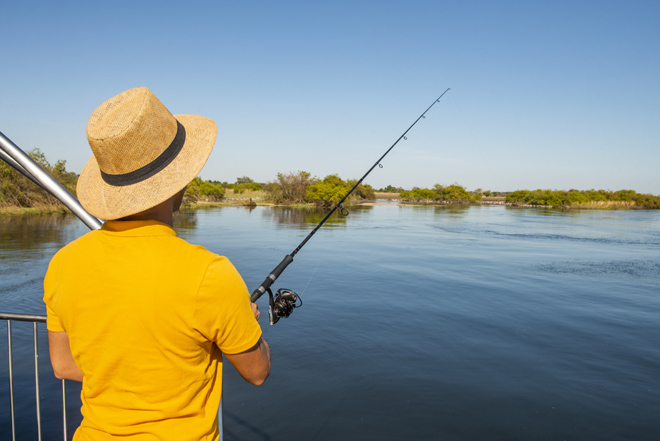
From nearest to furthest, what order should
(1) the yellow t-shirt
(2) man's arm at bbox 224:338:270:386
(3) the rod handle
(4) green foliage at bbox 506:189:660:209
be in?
(1) the yellow t-shirt → (2) man's arm at bbox 224:338:270:386 → (3) the rod handle → (4) green foliage at bbox 506:189:660:209

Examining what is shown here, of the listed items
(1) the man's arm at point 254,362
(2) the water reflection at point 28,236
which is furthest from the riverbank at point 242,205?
(1) the man's arm at point 254,362

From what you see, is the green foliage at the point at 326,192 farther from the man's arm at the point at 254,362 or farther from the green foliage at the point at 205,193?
the man's arm at the point at 254,362

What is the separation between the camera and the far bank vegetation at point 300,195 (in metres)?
33.5

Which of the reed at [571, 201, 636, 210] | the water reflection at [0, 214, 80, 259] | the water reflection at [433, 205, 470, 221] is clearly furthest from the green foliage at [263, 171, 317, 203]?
the reed at [571, 201, 636, 210]

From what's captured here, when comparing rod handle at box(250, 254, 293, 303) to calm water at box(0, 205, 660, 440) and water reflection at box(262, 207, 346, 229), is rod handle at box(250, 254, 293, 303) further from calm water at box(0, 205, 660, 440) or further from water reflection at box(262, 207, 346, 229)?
water reflection at box(262, 207, 346, 229)

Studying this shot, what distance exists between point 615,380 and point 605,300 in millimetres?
5228

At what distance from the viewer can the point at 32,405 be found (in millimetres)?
5199

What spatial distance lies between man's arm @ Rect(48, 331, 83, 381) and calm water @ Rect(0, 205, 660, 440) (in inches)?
139

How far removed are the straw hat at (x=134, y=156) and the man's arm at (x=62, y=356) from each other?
0.50 m

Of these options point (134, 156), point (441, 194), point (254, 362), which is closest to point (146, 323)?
point (254, 362)

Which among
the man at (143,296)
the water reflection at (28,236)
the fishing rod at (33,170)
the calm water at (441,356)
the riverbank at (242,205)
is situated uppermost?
the fishing rod at (33,170)

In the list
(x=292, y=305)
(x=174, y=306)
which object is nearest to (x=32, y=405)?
(x=292, y=305)

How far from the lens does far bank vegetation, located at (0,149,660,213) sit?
110 feet

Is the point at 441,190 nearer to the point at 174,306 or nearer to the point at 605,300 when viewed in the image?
the point at 605,300
